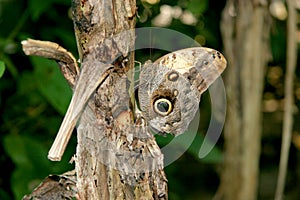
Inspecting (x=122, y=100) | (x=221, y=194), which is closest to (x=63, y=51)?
(x=122, y=100)

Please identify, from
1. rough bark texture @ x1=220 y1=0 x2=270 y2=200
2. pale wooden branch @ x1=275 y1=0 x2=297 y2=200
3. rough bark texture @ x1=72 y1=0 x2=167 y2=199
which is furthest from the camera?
rough bark texture @ x1=220 y1=0 x2=270 y2=200

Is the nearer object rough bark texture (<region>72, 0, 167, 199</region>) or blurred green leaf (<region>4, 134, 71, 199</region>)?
rough bark texture (<region>72, 0, 167, 199</region>)

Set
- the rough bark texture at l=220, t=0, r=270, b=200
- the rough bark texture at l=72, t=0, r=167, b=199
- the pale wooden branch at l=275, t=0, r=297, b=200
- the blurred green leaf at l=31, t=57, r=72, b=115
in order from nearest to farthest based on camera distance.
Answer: the rough bark texture at l=72, t=0, r=167, b=199 → the blurred green leaf at l=31, t=57, r=72, b=115 → the pale wooden branch at l=275, t=0, r=297, b=200 → the rough bark texture at l=220, t=0, r=270, b=200

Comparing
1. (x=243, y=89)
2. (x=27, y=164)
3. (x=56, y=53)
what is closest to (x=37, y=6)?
(x=27, y=164)

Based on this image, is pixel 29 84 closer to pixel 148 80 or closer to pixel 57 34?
pixel 57 34

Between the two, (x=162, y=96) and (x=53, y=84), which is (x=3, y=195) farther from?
(x=162, y=96)

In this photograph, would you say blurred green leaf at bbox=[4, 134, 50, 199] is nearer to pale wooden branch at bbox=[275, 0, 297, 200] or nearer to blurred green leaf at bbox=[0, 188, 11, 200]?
blurred green leaf at bbox=[0, 188, 11, 200]

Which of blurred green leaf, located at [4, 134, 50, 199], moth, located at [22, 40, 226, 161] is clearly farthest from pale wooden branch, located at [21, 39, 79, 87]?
blurred green leaf, located at [4, 134, 50, 199]

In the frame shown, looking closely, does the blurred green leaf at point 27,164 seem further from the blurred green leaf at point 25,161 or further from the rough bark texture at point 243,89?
the rough bark texture at point 243,89
